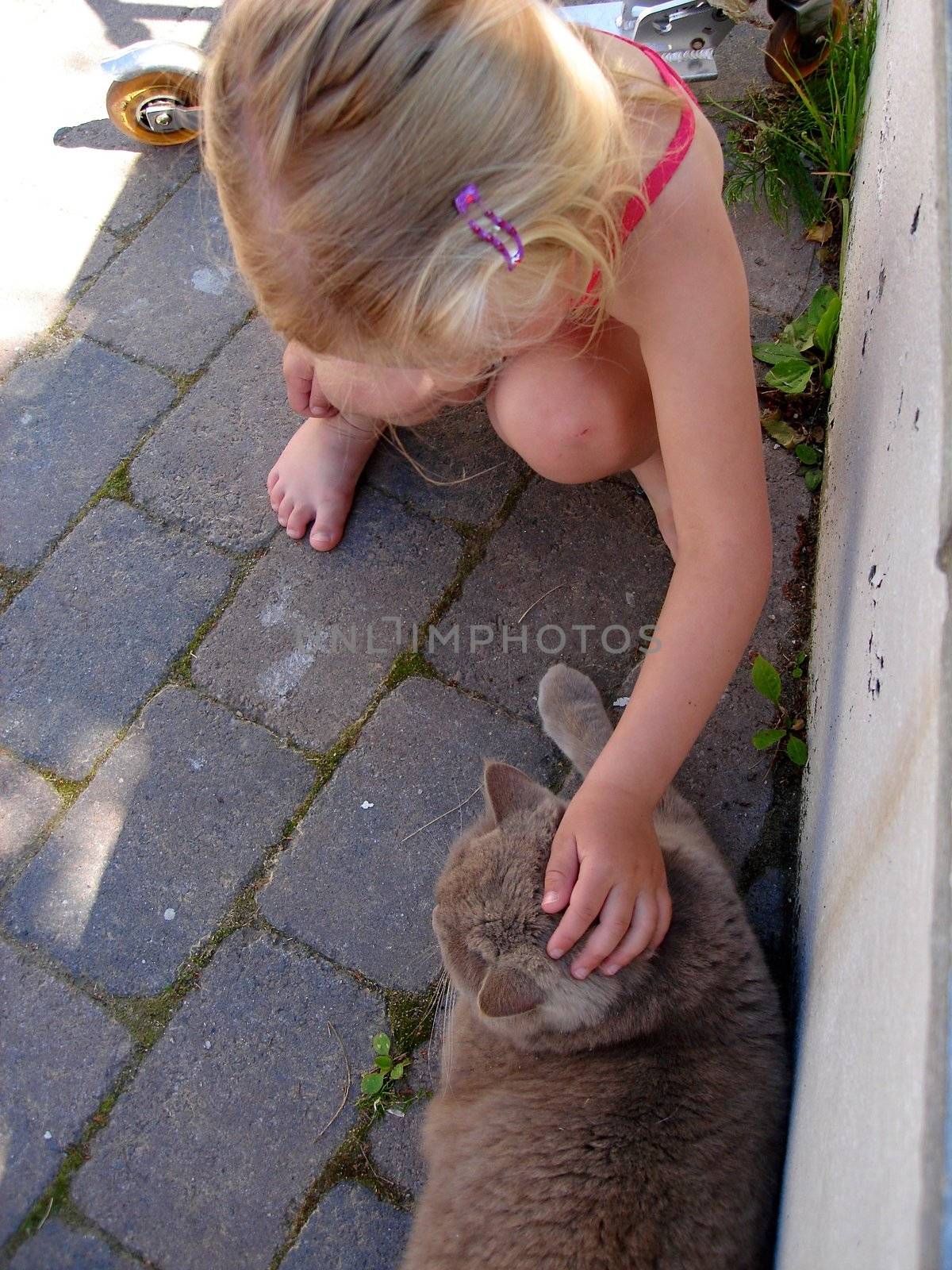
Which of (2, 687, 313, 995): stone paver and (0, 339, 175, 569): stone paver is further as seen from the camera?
(0, 339, 175, 569): stone paver

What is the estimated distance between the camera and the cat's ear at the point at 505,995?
4.34 ft

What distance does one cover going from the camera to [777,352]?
7.16 ft

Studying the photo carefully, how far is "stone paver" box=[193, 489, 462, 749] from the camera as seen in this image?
79.6 inches

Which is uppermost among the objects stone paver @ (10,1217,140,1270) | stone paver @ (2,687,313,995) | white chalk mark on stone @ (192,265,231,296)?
white chalk mark on stone @ (192,265,231,296)

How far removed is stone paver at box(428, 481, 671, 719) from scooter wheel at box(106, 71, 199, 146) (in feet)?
4.85

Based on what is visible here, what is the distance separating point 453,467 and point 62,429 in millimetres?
991

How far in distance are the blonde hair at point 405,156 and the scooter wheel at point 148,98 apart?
146 centimetres

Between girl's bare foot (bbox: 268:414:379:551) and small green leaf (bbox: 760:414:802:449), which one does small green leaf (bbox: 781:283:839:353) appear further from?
girl's bare foot (bbox: 268:414:379:551)

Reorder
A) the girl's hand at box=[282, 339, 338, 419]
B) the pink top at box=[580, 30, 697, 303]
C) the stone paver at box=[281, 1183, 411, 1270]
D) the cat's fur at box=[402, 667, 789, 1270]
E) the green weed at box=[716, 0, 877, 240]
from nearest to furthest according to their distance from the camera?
the cat's fur at box=[402, 667, 789, 1270], the pink top at box=[580, 30, 697, 303], the stone paver at box=[281, 1183, 411, 1270], the girl's hand at box=[282, 339, 338, 419], the green weed at box=[716, 0, 877, 240]

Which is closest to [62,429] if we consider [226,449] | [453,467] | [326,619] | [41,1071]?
[226,449]

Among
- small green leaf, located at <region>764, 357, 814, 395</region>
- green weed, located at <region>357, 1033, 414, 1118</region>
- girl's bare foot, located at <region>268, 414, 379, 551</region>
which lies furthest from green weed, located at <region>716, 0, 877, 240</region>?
green weed, located at <region>357, 1033, 414, 1118</region>

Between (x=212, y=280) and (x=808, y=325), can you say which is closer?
(x=808, y=325)

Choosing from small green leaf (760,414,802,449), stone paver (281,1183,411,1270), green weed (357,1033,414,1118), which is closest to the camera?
stone paver (281,1183,411,1270)

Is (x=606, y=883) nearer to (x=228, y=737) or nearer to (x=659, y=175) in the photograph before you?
(x=228, y=737)
